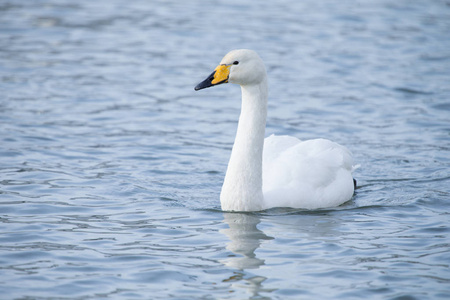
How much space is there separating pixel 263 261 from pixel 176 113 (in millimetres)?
6754

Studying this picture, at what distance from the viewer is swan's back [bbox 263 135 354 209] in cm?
901

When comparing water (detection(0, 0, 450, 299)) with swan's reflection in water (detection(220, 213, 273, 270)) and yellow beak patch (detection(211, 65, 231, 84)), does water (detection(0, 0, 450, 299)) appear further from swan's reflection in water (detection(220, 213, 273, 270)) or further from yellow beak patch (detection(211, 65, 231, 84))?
yellow beak patch (detection(211, 65, 231, 84))

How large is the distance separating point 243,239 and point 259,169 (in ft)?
3.51

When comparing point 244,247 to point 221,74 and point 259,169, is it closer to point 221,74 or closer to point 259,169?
point 259,169

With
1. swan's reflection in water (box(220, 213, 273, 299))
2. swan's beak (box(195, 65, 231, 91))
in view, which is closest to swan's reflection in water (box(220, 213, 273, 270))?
swan's reflection in water (box(220, 213, 273, 299))

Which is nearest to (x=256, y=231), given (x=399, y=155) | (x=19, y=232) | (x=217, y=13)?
(x=19, y=232)

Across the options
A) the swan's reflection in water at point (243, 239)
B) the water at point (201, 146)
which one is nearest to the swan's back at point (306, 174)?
the water at point (201, 146)

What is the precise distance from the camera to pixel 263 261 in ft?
24.6

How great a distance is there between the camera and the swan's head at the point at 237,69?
340 inches

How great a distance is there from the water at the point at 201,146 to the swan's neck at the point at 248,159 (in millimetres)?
200

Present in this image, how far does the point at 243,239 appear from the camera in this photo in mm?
8117

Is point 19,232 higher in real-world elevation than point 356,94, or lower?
lower

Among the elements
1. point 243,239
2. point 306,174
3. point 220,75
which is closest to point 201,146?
point 306,174

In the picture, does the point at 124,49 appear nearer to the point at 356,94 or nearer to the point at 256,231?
the point at 356,94
